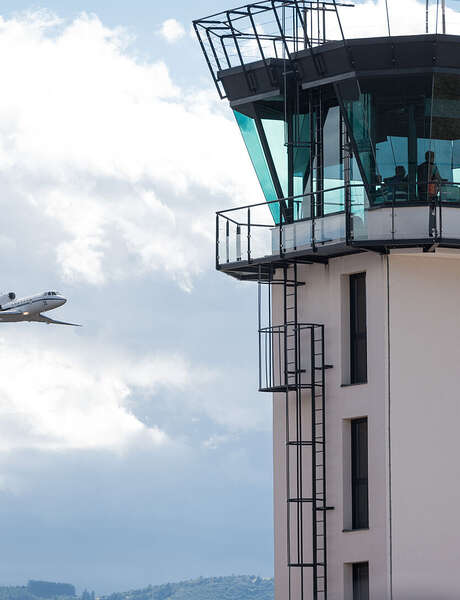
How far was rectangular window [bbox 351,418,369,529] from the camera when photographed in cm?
4262

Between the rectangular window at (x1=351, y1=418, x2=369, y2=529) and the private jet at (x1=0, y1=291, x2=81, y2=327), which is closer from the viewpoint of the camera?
the rectangular window at (x1=351, y1=418, x2=369, y2=529)

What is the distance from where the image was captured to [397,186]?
42.1 meters

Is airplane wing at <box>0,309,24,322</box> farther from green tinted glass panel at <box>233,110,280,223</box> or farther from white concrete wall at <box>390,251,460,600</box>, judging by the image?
white concrete wall at <box>390,251,460,600</box>

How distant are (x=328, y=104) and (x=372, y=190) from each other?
367cm

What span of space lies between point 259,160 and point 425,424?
396 inches

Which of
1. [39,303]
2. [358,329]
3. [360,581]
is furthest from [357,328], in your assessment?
[39,303]

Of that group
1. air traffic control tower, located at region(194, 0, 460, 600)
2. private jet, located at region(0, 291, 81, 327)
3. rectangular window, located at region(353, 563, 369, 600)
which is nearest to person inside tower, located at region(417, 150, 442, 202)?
air traffic control tower, located at region(194, 0, 460, 600)

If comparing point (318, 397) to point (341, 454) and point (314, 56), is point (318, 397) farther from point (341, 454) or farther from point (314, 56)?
point (314, 56)

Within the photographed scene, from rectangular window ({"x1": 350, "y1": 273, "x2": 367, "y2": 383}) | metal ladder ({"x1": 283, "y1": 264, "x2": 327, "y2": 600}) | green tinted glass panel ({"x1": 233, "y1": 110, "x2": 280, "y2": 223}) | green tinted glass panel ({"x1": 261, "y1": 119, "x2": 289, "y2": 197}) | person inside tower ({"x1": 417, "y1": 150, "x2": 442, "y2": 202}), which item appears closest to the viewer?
person inside tower ({"x1": 417, "y1": 150, "x2": 442, "y2": 202})

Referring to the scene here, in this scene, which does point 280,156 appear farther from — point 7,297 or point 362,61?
point 7,297

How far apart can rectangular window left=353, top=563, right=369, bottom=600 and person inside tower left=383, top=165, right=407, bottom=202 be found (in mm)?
10689

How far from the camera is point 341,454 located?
43094 millimetres

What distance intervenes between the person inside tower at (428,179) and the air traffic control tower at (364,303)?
0.13ft

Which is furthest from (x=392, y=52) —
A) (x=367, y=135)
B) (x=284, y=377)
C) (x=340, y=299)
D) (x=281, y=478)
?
(x=281, y=478)
